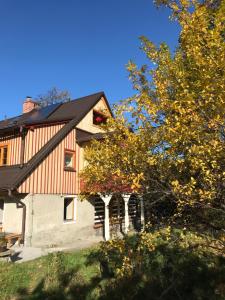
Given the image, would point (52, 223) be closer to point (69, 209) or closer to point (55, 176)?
point (69, 209)

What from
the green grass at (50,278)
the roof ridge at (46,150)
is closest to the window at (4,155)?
the roof ridge at (46,150)

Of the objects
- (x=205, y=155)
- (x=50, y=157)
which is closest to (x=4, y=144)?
(x=50, y=157)

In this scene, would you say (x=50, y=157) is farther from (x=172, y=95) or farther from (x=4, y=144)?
(x=172, y=95)

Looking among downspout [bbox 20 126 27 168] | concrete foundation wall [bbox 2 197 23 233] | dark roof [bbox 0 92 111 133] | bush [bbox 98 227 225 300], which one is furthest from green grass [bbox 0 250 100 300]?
dark roof [bbox 0 92 111 133]

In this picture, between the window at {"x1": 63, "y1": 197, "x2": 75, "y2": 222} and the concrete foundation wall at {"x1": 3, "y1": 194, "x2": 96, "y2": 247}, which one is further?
the window at {"x1": 63, "y1": 197, "x2": 75, "y2": 222}

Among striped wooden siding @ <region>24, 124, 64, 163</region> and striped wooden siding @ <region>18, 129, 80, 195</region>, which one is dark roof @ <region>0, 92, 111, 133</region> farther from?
striped wooden siding @ <region>18, 129, 80, 195</region>

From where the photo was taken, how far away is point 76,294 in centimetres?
718

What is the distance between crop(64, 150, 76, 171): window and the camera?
16016mm

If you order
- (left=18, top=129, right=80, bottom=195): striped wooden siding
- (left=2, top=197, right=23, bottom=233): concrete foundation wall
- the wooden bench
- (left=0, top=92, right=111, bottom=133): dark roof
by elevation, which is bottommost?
the wooden bench

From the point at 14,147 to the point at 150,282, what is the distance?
10.3 m

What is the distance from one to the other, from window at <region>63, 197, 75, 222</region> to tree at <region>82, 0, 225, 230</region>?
11.2 meters

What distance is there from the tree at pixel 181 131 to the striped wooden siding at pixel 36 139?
996 centimetres

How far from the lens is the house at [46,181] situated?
13.4 metres

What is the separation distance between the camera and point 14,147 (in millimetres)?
15094
